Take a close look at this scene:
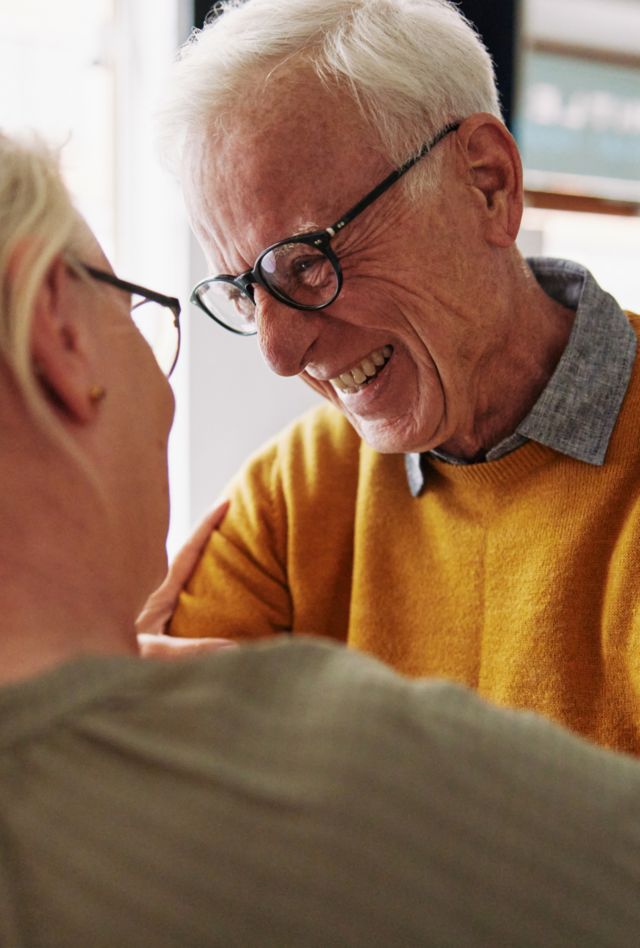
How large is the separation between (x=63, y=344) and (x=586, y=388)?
79cm

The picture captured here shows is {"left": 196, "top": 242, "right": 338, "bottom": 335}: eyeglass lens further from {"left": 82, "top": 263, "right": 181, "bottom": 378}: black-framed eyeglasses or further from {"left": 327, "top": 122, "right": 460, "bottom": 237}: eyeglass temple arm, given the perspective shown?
{"left": 82, "top": 263, "right": 181, "bottom": 378}: black-framed eyeglasses

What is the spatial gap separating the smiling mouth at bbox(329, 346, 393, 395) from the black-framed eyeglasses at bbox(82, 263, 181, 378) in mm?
391

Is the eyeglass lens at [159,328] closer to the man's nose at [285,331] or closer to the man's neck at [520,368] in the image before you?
the man's nose at [285,331]

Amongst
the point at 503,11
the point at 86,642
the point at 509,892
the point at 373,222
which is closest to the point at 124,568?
the point at 86,642

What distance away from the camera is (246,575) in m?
1.54

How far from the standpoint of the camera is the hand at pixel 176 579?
153 centimetres

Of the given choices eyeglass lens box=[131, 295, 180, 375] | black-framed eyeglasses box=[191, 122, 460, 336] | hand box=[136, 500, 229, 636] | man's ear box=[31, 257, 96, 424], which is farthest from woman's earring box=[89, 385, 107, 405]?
hand box=[136, 500, 229, 636]

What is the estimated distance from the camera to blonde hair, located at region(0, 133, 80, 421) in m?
0.63

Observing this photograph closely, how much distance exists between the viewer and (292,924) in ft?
1.80

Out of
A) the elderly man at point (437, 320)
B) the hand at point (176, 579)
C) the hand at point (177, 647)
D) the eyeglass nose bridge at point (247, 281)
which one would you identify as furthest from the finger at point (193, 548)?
the eyeglass nose bridge at point (247, 281)

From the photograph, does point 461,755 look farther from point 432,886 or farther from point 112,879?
point 112,879

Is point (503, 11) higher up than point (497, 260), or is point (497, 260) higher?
point (503, 11)

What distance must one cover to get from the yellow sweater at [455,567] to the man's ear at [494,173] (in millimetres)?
258

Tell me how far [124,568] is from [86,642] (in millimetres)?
76
